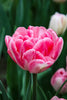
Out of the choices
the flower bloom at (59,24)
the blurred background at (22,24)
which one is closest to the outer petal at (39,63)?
the blurred background at (22,24)

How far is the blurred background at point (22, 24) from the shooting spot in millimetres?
1031

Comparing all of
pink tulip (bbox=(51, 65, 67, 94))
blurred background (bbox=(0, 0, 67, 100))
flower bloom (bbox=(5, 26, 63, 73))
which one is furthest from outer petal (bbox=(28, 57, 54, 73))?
blurred background (bbox=(0, 0, 67, 100))

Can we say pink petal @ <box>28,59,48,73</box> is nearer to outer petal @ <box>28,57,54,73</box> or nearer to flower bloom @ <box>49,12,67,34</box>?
outer petal @ <box>28,57,54,73</box>

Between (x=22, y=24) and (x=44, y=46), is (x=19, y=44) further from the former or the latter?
(x=22, y=24)

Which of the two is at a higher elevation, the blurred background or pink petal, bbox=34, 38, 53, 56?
pink petal, bbox=34, 38, 53, 56

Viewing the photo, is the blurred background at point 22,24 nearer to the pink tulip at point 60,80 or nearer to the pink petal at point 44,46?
the pink tulip at point 60,80

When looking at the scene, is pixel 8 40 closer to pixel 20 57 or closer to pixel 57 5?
Answer: pixel 20 57

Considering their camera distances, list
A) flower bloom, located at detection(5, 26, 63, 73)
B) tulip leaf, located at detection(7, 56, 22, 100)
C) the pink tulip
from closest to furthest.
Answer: flower bloom, located at detection(5, 26, 63, 73) < the pink tulip < tulip leaf, located at detection(7, 56, 22, 100)

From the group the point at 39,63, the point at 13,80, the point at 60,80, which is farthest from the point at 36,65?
the point at 13,80

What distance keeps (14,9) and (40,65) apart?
1.03 meters

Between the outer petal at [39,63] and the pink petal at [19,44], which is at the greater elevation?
the pink petal at [19,44]

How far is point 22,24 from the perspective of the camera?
1.41m

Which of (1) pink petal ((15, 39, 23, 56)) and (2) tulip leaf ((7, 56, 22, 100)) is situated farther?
(2) tulip leaf ((7, 56, 22, 100))

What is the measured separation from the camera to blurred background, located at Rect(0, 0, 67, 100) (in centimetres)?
103
